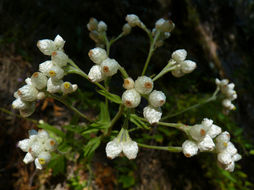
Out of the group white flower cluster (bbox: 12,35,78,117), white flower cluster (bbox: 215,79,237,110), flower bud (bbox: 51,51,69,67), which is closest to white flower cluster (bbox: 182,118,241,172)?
white flower cluster (bbox: 215,79,237,110)

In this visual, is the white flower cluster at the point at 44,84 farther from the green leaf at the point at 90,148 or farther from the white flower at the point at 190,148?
the white flower at the point at 190,148

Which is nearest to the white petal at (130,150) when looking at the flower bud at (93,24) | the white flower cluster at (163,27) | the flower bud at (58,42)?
the flower bud at (58,42)

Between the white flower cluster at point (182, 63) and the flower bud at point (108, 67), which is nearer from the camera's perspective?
the flower bud at point (108, 67)

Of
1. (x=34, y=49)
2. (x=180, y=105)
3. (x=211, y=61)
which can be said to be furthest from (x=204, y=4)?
(x=34, y=49)

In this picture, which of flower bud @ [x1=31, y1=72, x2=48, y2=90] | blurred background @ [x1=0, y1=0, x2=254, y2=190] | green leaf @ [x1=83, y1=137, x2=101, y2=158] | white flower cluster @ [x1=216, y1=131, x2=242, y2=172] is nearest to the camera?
flower bud @ [x1=31, y1=72, x2=48, y2=90]

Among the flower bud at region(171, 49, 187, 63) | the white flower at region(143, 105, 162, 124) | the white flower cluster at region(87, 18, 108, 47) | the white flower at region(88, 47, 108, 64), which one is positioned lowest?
the white flower at region(143, 105, 162, 124)

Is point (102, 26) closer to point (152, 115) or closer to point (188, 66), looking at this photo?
point (188, 66)

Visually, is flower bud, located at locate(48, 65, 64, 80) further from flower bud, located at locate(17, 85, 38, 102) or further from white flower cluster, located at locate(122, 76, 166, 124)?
white flower cluster, located at locate(122, 76, 166, 124)
